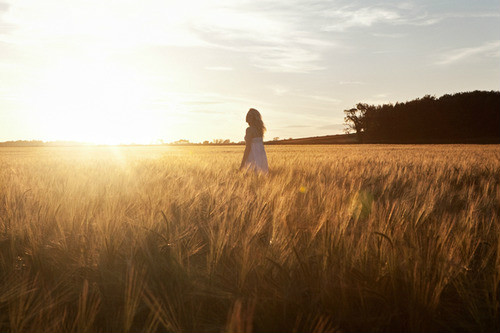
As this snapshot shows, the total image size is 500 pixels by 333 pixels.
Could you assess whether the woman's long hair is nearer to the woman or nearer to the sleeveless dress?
the woman

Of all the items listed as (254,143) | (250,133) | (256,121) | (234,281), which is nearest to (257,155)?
(254,143)

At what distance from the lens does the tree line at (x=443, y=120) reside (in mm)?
42156

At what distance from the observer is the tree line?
42.2 metres

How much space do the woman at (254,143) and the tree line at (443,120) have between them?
40234 mm

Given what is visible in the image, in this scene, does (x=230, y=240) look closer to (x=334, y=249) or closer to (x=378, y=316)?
(x=334, y=249)

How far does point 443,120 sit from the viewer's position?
43375 millimetres

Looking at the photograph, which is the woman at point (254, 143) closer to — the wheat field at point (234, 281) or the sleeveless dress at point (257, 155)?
the sleeveless dress at point (257, 155)

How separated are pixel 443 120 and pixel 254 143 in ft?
140

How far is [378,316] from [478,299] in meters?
0.47

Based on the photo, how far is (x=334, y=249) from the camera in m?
1.82

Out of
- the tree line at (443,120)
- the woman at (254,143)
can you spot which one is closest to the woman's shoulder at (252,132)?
the woman at (254,143)

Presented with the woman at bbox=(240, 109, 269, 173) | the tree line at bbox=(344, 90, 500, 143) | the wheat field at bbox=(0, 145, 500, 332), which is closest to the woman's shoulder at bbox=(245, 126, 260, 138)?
the woman at bbox=(240, 109, 269, 173)

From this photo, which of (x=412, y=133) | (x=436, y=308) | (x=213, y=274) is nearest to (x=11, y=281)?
(x=213, y=274)

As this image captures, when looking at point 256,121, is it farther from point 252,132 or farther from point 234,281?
point 234,281
